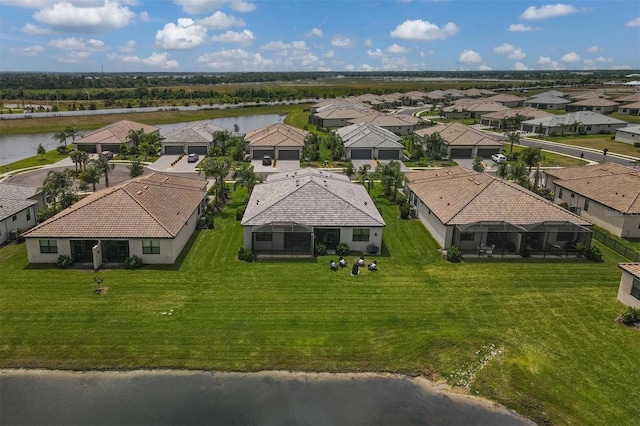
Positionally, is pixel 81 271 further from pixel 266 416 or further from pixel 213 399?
pixel 266 416

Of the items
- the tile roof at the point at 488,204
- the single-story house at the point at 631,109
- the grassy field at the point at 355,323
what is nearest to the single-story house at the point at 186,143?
the grassy field at the point at 355,323

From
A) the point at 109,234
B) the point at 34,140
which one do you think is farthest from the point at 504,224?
the point at 34,140

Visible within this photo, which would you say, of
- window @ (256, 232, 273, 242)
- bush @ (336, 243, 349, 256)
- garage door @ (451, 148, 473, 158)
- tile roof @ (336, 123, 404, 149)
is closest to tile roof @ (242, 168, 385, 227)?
window @ (256, 232, 273, 242)

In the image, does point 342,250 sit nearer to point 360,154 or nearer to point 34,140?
point 360,154

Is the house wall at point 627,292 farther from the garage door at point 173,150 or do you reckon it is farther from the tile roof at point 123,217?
the garage door at point 173,150

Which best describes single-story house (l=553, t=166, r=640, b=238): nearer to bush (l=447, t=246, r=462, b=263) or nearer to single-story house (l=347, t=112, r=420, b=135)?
bush (l=447, t=246, r=462, b=263)

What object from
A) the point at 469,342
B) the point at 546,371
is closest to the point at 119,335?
the point at 469,342
